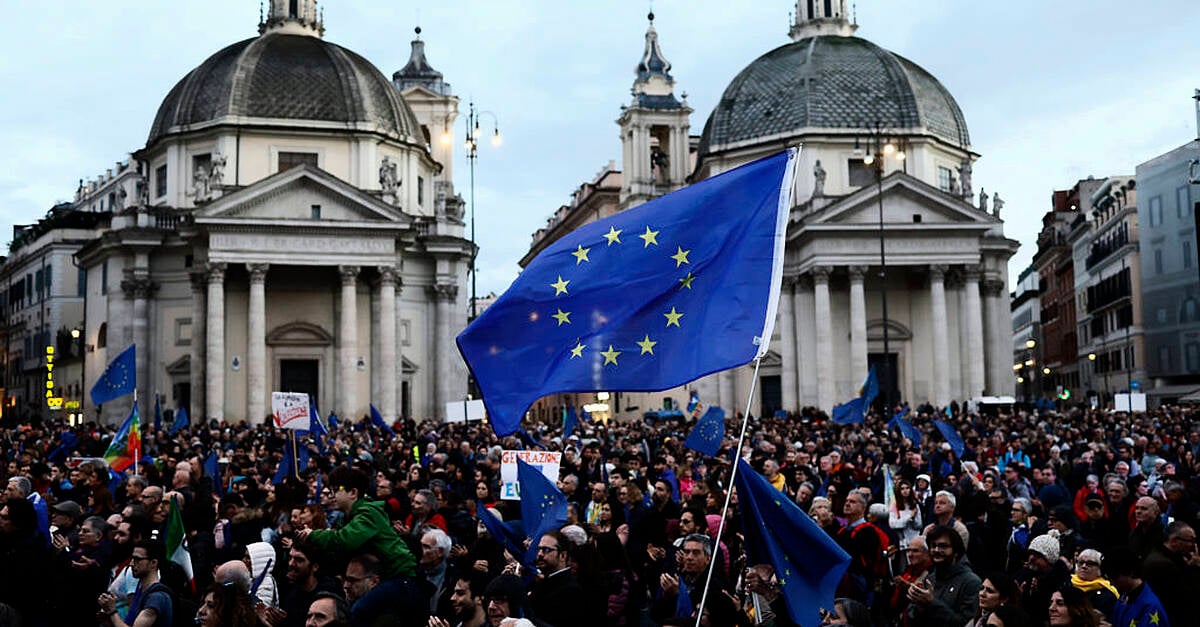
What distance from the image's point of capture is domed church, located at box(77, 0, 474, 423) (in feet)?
181

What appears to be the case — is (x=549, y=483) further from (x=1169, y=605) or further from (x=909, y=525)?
(x=1169, y=605)

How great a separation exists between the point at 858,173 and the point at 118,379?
46.1 m

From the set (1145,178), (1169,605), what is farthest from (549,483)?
(1145,178)

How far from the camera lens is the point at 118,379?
27.4 m

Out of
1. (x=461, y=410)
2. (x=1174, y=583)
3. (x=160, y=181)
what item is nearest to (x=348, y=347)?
(x=160, y=181)

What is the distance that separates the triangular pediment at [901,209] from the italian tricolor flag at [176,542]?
50.5 meters

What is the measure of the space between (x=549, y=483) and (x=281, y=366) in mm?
46847

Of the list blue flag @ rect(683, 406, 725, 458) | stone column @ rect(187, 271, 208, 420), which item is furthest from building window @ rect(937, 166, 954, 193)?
blue flag @ rect(683, 406, 725, 458)

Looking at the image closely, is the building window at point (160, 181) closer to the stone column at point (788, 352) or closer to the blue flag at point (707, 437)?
the stone column at point (788, 352)

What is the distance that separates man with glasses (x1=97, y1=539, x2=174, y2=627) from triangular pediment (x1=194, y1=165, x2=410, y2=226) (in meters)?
46.4

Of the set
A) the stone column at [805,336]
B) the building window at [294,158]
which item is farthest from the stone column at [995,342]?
the building window at [294,158]

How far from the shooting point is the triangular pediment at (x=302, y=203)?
179ft

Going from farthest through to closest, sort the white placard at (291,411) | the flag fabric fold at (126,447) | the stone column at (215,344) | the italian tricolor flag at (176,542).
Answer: the stone column at (215,344), the white placard at (291,411), the flag fabric fold at (126,447), the italian tricolor flag at (176,542)

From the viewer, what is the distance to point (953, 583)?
9641mm
